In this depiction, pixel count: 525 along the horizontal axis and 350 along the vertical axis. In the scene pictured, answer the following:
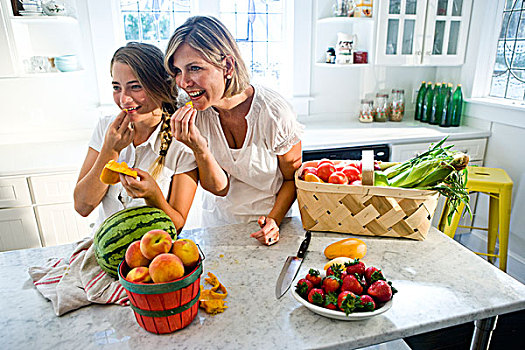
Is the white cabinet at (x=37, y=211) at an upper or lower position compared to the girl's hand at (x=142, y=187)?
lower

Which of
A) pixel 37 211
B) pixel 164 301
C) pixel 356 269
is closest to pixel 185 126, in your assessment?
pixel 164 301

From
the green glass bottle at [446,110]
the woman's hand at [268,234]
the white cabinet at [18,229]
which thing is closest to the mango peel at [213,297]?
the woman's hand at [268,234]

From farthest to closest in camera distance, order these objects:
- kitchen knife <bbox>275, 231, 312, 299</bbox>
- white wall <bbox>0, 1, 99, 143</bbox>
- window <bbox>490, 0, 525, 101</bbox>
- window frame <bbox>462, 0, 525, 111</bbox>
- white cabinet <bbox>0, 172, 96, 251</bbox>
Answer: window frame <bbox>462, 0, 525, 111</bbox> → window <bbox>490, 0, 525, 101</bbox> → white wall <bbox>0, 1, 99, 143</bbox> → white cabinet <bbox>0, 172, 96, 251</bbox> → kitchen knife <bbox>275, 231, 312, 299</bbox>

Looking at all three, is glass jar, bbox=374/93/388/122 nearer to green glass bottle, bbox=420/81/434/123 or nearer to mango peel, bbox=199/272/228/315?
green glass bottle, bbox=420/81/434/123

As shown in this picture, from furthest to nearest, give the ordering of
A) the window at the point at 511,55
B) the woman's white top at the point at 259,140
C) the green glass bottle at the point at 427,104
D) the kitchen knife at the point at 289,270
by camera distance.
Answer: the green glass bottle at the point at 427,104 → the window at the point at 511,55 → the woman's white top at the point at 259,140 → the kitchen knife at the point at 289,270

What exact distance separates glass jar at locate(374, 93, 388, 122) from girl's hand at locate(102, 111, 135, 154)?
2658mm

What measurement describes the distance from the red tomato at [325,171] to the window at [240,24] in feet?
5.94

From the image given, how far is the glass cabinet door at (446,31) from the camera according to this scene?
3.09 metres

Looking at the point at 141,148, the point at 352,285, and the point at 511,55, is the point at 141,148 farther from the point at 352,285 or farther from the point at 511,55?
the point at 511,55

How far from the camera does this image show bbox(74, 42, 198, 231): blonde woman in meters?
1.25

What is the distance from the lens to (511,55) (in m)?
3.02

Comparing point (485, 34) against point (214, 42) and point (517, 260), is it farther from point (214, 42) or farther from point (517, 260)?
point (214, 42)

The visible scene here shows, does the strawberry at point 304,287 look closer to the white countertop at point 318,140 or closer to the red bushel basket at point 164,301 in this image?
the red bushel basket at point 164,301

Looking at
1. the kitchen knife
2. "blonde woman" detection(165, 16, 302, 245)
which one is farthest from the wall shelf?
the kitchen knife
